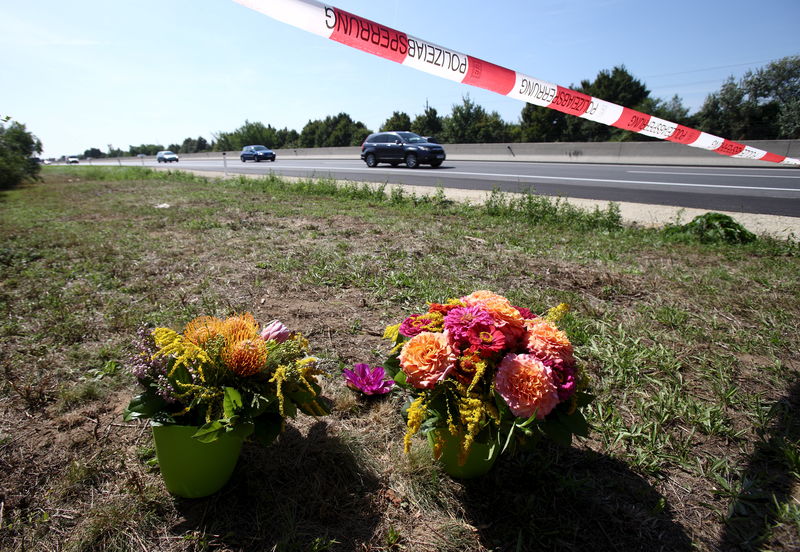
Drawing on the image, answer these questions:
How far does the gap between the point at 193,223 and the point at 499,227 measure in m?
4.83

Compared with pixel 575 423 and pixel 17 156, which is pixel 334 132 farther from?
pixel 575 423

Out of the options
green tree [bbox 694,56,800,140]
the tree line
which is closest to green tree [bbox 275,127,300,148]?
the tree line

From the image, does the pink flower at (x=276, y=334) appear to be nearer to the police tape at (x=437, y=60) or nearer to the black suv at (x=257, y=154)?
the police tape at (x=437, y=60)

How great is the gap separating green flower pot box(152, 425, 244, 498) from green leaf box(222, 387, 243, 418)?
82 mm

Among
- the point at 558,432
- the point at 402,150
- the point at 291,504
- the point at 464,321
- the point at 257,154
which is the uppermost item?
the point at 402,150

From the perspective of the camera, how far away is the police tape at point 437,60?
2559 millimetres

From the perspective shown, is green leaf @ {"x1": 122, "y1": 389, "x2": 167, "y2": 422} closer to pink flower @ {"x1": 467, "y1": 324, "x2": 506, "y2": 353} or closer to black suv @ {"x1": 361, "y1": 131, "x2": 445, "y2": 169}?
pink flower @ {"x1": 467, "y1": 324, "x2": 506, "y2": 353}

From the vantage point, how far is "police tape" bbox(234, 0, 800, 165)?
2559 mm

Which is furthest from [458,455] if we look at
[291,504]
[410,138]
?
[410,138]

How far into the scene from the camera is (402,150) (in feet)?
65.9

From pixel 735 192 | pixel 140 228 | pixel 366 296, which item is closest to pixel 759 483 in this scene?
pixel 366 296

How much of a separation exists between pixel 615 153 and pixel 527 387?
23.3 metres

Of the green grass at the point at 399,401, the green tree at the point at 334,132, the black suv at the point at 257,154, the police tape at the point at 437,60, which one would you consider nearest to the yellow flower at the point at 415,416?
the green grass at the point at 399,401

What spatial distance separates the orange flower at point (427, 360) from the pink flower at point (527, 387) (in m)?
0.20
